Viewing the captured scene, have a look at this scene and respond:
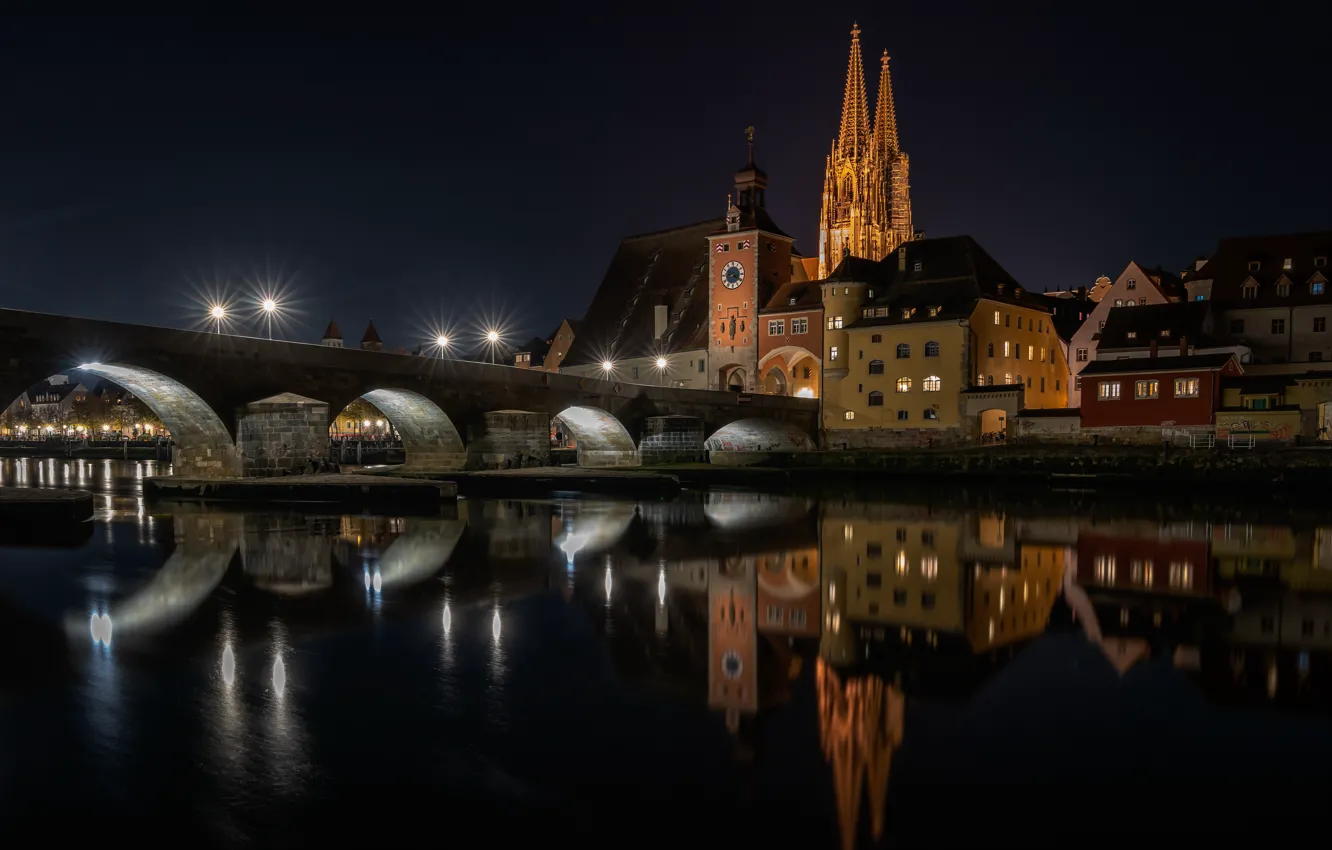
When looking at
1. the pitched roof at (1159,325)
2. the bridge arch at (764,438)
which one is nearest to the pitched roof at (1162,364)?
the pitched roof at (1159,325)

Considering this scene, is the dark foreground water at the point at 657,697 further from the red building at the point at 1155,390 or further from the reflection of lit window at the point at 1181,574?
the red building at the point at 1155,390

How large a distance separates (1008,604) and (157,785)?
1239 centimetres

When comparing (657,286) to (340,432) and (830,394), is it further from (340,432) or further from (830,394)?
(340,432)

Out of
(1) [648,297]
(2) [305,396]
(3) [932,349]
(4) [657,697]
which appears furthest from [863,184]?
(4) [657,697]

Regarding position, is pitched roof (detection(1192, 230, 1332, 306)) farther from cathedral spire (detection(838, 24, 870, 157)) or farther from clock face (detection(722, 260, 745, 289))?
cathedral spire (detection(838, 24, 870, 157))

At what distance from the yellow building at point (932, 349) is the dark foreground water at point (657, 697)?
36.5 metres

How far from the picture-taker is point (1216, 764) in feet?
27.8

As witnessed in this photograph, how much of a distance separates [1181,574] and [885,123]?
87502 mm

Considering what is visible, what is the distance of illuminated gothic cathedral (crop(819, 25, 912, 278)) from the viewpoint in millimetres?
96625

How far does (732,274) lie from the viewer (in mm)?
71688

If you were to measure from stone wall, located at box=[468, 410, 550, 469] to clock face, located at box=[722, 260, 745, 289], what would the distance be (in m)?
30.7

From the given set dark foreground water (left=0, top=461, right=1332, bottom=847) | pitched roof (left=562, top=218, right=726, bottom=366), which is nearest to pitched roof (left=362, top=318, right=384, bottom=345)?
pitched roof (left=562, top=218, right=726, bottom=366)

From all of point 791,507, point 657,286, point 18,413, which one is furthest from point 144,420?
point 791,507

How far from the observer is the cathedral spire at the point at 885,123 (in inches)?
3890
